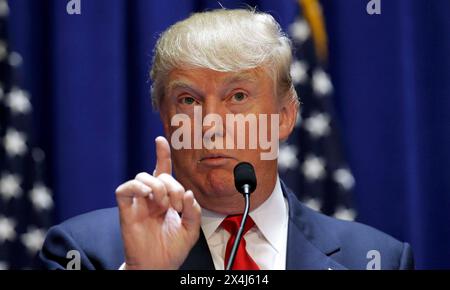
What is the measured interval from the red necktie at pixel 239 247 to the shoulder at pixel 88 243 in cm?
27

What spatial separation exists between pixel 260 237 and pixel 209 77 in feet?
1.40

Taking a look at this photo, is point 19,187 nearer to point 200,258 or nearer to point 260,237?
point 200,258

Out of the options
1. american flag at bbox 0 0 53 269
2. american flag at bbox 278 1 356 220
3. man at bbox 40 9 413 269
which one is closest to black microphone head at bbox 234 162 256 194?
man at bbox 40 9 413 269

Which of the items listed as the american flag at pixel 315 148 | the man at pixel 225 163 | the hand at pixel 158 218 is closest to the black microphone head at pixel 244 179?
the hand at pixel 158 218

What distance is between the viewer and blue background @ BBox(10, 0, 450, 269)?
213 centimetres

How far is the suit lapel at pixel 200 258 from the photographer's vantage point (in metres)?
1.87

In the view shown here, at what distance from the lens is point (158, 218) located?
1.66 meters

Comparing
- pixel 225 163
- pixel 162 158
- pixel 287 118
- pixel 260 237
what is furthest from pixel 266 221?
pixel 162 158

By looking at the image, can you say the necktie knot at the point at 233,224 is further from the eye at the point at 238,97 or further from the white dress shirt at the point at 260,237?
the eye at the point at 238,97

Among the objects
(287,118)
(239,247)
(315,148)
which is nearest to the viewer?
(239,247)

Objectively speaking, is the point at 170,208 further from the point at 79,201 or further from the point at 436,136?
the point at 436,136

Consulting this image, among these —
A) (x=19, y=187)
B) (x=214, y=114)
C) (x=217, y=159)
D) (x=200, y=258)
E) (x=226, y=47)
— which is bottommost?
(x=200, y=258)

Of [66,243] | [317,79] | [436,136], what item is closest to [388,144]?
[436,136]

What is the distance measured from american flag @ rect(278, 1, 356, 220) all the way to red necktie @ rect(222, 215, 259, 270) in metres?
0.30
